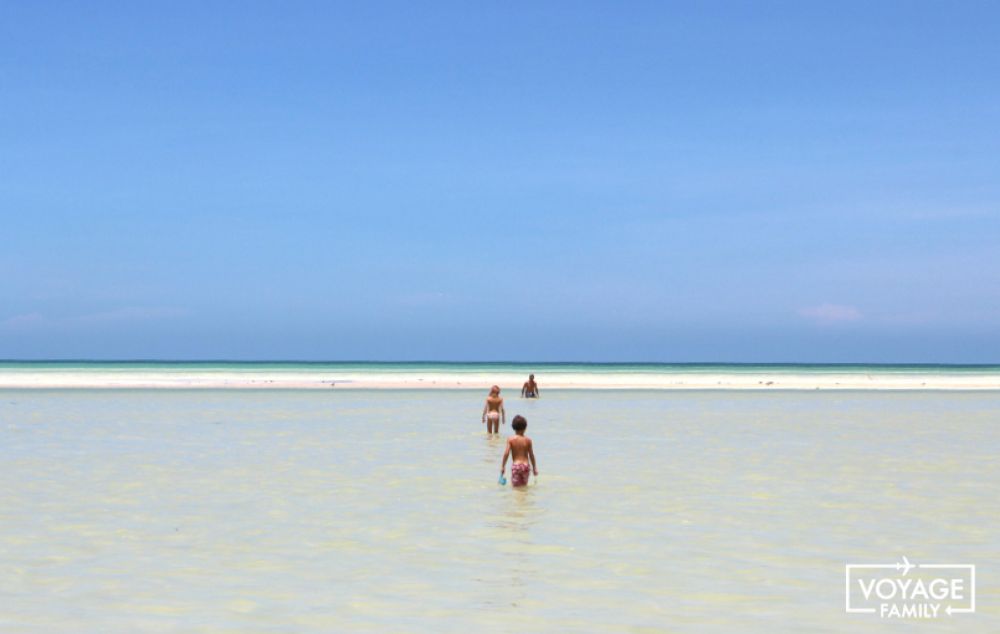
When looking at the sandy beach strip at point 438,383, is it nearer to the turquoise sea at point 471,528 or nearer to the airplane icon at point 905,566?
the turquoise sea at point 471,528

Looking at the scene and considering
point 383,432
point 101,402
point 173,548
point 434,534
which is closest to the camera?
point 173,548

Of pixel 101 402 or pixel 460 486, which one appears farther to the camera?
pixel 101 402

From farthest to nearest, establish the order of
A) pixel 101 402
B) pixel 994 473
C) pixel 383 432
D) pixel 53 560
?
pixel 101 402 < pixel 383 432 < pixel 994 473 < pixel 53 560

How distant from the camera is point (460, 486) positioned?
760 inches

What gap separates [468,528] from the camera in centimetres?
1488

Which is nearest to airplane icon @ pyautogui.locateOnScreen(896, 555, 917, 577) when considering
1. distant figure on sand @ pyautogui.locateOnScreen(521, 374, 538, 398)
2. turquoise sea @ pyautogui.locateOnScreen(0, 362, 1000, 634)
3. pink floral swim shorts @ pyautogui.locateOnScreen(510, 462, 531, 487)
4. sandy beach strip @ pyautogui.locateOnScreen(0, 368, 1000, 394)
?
Answer: turquoise sea @ pyautogui.locateOnScreen(0, 362, 1000, 634)

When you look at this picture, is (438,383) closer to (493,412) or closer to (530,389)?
(530,389)

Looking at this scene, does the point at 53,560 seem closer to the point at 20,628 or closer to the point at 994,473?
the point at 20,628

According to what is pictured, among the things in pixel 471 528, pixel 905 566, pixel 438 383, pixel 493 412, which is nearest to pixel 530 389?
pixel 493 412

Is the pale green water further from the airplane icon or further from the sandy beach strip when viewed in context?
the sandy beach strip

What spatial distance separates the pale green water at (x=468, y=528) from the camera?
1036cm

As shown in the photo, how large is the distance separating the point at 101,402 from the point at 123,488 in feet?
106

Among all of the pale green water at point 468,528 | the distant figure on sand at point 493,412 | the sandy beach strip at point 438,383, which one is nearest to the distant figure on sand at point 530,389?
the sandy beach strip at point 438,383

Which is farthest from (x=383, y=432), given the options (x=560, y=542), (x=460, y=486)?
(x=560, y=542)
